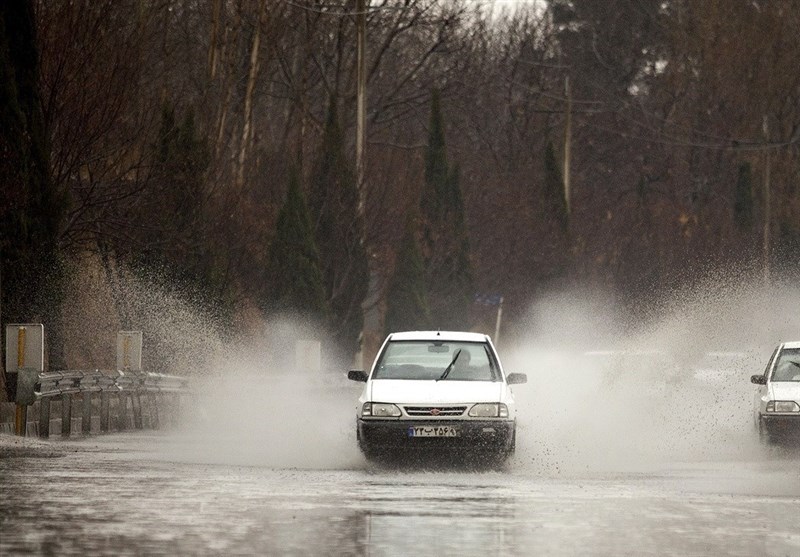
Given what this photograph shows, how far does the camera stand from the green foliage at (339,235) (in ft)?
172

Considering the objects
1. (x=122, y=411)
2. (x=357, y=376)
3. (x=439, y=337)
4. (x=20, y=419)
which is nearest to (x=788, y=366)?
(x=439, y=337)

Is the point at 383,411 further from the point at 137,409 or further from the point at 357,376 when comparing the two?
the point at 137,409

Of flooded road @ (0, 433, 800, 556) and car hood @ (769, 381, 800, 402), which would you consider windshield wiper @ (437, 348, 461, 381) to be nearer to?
flooded road @ (0, 433, 800, 556)

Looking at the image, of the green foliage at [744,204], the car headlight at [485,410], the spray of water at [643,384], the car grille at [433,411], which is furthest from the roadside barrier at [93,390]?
the green foliage at [744,204]

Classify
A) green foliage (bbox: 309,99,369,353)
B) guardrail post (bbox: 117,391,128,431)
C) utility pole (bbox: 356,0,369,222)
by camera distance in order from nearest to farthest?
1. guardrail post (bbox: 117,391,128,431)
2. utility pole (bbox: 356,0,369,222)
3. green foliage (bbox: 309,99,369,353)

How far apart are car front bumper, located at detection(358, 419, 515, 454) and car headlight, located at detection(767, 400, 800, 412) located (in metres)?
4.68

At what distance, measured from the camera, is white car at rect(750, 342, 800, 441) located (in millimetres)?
24562

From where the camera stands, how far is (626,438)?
94.4 feet

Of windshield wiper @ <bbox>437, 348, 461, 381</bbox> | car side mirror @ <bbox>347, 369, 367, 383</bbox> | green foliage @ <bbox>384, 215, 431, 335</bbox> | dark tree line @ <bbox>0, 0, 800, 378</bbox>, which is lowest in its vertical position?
car side mirror @ <bbox>347, 369, 367, 383</bbox>

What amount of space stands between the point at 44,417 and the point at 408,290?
32298mm

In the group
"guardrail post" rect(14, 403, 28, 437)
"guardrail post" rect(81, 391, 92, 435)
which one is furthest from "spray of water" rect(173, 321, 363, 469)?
"guardrail post" rect(14, 403, 28, 437)

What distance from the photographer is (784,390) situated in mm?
Answer: 25109

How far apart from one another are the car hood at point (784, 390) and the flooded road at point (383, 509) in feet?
4.32

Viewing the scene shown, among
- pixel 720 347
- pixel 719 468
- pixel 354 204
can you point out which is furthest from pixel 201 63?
pixel 719 468
